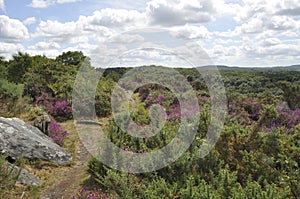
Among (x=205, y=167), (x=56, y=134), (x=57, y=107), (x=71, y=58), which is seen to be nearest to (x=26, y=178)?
(x=56, y=134)

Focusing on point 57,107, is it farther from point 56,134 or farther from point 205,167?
point 205,167

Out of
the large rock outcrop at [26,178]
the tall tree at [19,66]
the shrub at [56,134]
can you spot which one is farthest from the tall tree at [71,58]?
the large rock outcrop at [26,178]

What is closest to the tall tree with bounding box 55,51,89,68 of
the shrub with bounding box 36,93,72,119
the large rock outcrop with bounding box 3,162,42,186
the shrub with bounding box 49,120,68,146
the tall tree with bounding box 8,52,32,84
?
Answer: the tall tree with bounding box 8,52,32,84

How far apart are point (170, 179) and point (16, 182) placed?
128 inches

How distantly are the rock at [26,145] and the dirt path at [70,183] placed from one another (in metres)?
0.38

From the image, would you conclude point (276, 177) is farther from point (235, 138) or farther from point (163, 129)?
point (163, 129)

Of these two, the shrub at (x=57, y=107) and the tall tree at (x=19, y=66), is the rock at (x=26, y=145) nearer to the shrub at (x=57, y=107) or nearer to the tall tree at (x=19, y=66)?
the shrub at (x=57, y=107)

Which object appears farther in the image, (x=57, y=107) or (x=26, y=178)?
(x=57, y=107)

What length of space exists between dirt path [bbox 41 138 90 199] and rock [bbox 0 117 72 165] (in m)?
0.38

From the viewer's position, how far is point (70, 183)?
672cm

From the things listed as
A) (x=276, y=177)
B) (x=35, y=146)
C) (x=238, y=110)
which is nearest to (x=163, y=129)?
(x=276, y=177)

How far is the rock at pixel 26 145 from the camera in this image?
7.14m

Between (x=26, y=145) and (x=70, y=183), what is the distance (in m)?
1.66

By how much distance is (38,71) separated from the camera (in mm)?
17281
